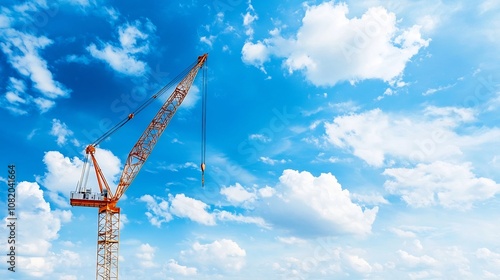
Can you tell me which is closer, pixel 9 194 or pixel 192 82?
pixel 9 194

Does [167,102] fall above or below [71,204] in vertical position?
above

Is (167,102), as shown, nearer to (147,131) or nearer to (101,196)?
(147,131)

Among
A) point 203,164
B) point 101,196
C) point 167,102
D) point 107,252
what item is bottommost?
point 107,252

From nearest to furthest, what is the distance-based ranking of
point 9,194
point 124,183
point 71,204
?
1. point 9,194
2. point 71,204
3. point 124,183

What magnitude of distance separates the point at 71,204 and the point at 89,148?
14592 millimetres

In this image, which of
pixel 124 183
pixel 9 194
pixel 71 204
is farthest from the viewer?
pixel 124 183

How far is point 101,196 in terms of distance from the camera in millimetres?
95250

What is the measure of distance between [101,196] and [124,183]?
636 cm

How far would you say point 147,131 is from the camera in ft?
311

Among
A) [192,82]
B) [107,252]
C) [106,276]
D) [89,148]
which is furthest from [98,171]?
[192,82]

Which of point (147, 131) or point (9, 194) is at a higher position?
point (147, 131)

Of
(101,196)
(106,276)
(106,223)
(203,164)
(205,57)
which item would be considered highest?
(205,57)

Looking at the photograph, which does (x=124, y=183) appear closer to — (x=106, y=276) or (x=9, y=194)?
(x=106, y=276)

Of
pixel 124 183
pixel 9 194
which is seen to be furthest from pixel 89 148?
pixel 9 194
